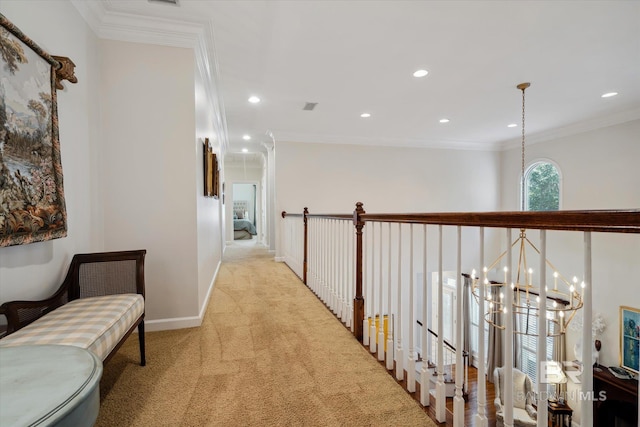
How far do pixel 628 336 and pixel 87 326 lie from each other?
260 inches

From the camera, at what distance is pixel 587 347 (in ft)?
2.48

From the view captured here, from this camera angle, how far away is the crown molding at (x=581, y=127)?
465 cm

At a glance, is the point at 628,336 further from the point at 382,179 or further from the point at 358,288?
the point at 358,288

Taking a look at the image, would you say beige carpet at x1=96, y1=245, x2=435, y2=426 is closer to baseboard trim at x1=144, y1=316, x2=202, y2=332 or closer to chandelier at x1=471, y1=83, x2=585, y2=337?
baseboard trim at x1=144, y1=316, x2=202, y2=332

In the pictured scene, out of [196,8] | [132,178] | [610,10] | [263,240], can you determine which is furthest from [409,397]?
[263,240]

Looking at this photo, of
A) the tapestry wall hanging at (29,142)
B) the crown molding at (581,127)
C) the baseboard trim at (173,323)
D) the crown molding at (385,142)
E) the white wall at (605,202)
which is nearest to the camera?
the tapestry wall hanging at (29,142)

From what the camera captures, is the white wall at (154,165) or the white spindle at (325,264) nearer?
the white wall at (154,165)

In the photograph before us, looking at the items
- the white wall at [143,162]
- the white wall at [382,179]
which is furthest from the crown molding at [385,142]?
the white wall at [143,162]

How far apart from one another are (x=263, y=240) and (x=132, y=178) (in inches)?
268

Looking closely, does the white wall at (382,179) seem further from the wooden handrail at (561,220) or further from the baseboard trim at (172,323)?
the wooden handrail at (561,220)

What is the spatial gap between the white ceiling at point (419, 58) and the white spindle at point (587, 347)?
225 centimetres

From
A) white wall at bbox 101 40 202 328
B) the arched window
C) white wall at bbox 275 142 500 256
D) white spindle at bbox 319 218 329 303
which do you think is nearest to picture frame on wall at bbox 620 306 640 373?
the arched window

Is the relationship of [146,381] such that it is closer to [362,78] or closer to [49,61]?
[49,61]

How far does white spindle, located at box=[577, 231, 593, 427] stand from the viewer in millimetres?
739
